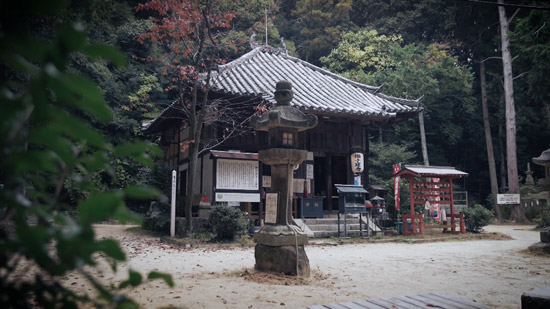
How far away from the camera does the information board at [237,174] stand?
12516 millimetres

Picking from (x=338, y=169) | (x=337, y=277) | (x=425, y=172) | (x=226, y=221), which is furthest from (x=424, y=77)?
(x=337, y=277)

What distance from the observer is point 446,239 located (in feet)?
40.9

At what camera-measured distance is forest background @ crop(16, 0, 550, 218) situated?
64.4 ft

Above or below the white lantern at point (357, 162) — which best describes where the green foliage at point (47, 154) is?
below

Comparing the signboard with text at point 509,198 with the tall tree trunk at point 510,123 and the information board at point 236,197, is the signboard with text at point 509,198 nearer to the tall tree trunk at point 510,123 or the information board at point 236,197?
the tall tree trunk at point 510,123

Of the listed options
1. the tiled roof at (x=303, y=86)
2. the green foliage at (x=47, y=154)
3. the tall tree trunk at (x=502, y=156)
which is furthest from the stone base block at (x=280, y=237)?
the tall tree trunk at (x=502, y=156)

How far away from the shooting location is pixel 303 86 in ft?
50.8

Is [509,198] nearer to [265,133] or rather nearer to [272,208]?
[265,133]

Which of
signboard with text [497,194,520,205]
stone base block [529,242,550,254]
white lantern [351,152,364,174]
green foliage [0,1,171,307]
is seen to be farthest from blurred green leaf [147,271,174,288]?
signboard with text [497,194,520,205]

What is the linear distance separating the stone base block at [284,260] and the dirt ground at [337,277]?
0.25m

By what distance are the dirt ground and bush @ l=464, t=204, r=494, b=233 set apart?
4.52m

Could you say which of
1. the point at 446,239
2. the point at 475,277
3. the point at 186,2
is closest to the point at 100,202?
the point at 475,277

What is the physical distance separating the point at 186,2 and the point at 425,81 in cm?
Result: 1838

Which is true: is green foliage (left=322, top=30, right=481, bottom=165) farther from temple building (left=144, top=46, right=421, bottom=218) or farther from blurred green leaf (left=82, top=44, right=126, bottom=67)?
blurred green leaf (left=82, top=44, right=126, bottom=67)
